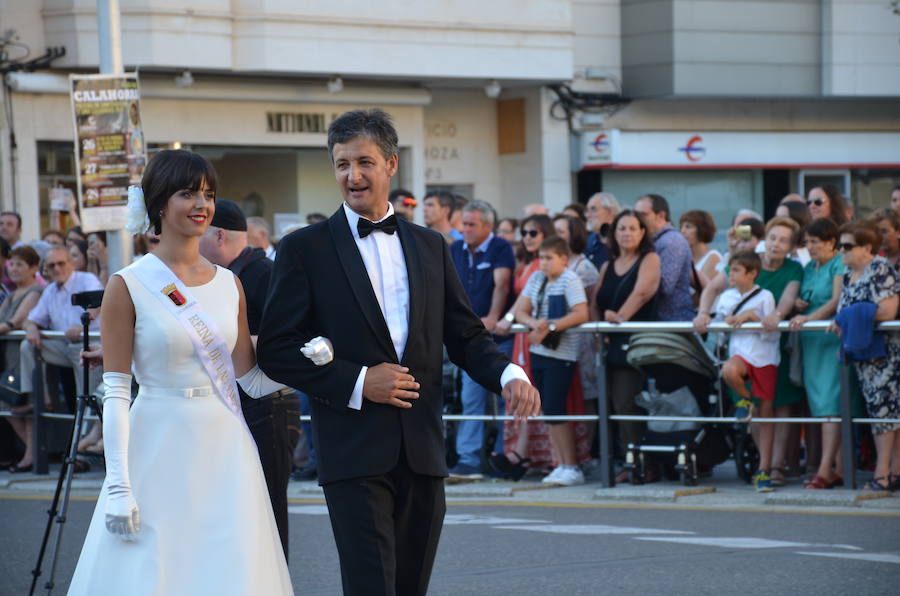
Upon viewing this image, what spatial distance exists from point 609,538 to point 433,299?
14.9ft

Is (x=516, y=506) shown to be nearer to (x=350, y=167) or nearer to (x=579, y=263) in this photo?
(x=579, y=263)

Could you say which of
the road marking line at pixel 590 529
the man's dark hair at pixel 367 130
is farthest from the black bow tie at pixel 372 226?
the road marking line at pixel 590 529

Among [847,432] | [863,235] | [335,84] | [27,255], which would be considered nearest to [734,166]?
[335,84]

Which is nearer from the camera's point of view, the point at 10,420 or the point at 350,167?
the point at 350,167

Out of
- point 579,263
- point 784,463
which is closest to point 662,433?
point 784,463

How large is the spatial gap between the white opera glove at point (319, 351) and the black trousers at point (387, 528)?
41 cm

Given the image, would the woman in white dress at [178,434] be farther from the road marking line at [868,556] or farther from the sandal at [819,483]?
the sandal at [819,483]

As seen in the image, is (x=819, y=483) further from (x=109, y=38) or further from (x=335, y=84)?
(x=335, y=84)

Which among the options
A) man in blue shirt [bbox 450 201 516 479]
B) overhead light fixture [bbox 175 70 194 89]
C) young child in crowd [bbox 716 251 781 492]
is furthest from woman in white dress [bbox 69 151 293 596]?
overhead light fixture [bbox 175 70 194 89]

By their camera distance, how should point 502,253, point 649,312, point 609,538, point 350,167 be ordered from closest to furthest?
point 350,167 → point 609,538 → point 649,312 → point 502,253

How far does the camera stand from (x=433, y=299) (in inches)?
208

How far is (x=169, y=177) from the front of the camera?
545 cm

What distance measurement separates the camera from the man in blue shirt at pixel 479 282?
1255 cm

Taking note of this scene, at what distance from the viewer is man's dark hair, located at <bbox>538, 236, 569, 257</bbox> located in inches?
467
